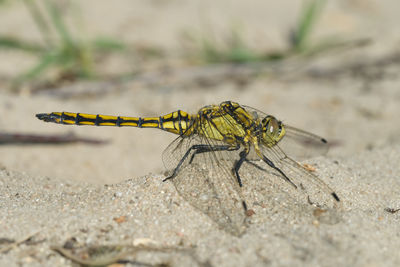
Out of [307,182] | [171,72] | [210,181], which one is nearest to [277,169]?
[307,182]

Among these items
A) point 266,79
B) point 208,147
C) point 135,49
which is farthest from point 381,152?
point 135,49

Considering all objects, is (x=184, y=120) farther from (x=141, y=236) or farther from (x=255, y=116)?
(x=141, y=236)

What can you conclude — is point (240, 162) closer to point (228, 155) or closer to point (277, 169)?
point (228, 155)

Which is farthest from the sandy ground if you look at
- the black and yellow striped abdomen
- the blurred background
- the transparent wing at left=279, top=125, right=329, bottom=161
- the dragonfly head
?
the black and yellow striped abdomen

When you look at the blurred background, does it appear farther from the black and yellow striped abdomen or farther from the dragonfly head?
the dragonfly head

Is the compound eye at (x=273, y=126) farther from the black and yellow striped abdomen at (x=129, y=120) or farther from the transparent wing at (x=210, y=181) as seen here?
the black and yellow striped abdomen at (x=129, y=120)
